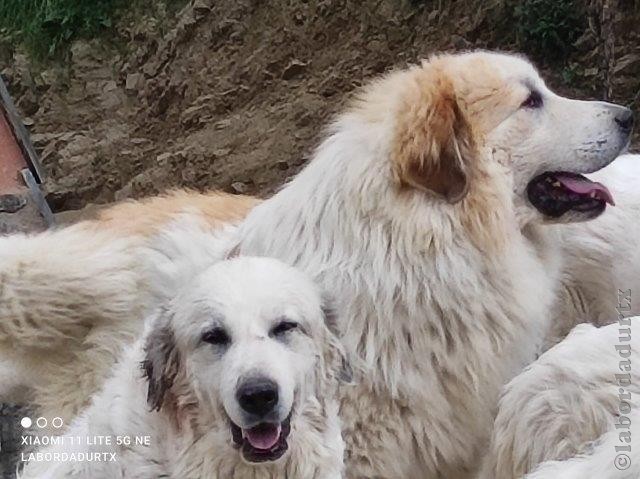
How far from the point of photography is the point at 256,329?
2861mm

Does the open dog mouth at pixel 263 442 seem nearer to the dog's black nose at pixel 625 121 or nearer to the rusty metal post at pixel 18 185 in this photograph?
the dog's black nose at pixel 625 121

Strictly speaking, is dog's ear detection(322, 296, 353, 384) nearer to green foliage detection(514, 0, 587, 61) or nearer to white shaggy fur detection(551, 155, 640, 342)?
white shaggy fur detection(551, 155, 640, 342)

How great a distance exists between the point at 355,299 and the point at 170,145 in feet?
13.2

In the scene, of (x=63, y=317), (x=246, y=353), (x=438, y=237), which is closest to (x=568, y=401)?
(x=438, y=237)

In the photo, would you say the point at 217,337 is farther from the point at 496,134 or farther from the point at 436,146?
the point at 496,134

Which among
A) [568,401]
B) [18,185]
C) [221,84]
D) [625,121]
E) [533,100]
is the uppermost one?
[533,100]

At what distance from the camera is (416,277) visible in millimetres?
3453

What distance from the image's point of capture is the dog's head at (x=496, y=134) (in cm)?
342

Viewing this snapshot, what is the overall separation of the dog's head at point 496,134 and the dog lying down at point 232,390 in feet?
1.81

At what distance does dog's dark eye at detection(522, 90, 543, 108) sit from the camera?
3584mm

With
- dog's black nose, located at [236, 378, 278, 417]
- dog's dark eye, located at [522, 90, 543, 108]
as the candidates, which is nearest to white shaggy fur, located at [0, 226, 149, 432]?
dog's black nose, located at [236, 378, 278, 417]

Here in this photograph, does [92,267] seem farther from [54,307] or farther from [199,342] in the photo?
[199,342]

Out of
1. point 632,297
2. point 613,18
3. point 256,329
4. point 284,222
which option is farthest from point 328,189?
point 613,18

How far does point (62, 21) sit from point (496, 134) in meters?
4.95
